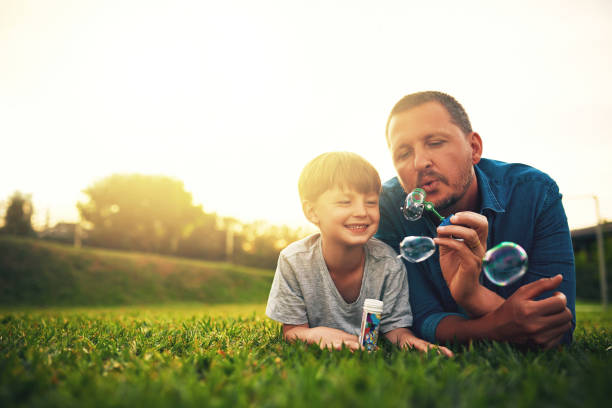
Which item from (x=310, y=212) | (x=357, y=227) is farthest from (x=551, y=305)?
(x=310, y=212)

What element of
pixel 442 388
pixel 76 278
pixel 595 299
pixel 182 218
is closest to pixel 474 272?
pixel 442 388

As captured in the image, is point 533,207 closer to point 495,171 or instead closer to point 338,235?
point 495,171

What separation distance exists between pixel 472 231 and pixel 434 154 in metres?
0.68

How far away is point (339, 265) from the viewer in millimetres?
3049

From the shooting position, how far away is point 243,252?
113ft

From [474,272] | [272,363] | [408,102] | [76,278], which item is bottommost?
[76,278]

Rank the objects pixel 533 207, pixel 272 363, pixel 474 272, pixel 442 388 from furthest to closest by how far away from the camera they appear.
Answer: pixel 533 207 → pixel 474 272 → pixel 272 363 → pixel 442 388

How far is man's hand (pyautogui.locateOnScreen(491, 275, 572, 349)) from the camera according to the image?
204 centimetres

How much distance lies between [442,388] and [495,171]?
2.17 meters

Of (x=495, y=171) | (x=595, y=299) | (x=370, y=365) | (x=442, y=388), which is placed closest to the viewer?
(x=442, y=388)

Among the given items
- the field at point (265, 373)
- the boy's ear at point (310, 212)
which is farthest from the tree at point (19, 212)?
the boy's ear at point (310, 212)

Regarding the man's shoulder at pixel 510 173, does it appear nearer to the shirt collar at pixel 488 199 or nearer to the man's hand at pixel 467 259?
the shirt collar at pixel 488 199

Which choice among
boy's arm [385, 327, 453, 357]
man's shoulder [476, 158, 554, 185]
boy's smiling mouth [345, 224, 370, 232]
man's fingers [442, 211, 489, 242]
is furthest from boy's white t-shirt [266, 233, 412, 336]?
man's shoulder [476, 158, 554, 185]

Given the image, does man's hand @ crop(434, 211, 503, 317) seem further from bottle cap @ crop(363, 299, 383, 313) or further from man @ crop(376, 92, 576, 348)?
bottle cap @ crop(363, 299, 383, 313)
